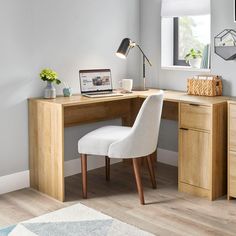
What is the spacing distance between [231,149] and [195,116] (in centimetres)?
36

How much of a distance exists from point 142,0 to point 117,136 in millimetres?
1612

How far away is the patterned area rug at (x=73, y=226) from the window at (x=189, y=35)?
1861 millimetres

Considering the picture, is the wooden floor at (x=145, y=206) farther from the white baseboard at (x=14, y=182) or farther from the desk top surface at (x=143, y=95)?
the desk top surface at (x=143, y=95)

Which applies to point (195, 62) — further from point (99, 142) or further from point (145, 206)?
point (145, 206)

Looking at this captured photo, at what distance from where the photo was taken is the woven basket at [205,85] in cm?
367

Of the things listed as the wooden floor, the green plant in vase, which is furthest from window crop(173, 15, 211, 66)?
the green plant in vase

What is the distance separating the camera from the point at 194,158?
3424 mm

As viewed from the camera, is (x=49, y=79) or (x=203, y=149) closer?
(x=203, y=149)

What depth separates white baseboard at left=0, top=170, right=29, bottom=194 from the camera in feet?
11.6

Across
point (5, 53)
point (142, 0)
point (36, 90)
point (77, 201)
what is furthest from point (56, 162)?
point (142, 0)

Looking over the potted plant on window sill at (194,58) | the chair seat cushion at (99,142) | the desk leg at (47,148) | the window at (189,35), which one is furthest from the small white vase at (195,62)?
the desk leg at (47,148)

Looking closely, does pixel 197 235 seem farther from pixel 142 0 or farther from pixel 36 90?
pixel 142 0

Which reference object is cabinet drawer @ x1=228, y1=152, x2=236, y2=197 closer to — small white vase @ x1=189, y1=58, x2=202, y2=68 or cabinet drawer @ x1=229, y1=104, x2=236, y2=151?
cabinet drawer @ x1=229, y1=104, x2=236, y2=151

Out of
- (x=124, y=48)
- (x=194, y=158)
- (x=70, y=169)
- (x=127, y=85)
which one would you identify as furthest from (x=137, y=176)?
(x=124, y=48)
